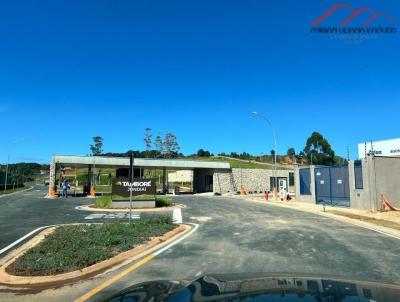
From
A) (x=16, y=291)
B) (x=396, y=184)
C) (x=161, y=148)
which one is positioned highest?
(x=161, y=148)

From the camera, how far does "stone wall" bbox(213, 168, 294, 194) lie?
55.3 m

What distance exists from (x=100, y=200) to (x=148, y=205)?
10.9 ft

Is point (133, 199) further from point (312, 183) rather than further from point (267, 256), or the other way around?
point (267, 256)

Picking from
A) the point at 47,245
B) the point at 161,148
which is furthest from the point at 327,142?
the point at 47,245

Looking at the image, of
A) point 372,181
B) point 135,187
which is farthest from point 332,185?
point 135,187

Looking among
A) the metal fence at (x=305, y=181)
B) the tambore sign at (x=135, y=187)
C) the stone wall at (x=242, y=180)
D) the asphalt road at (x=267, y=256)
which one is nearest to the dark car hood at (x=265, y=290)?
the asphalt road at (x=267, y=256)

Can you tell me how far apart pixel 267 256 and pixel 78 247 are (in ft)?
15.8

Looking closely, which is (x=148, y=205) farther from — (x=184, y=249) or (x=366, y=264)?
(x=366, y=264)

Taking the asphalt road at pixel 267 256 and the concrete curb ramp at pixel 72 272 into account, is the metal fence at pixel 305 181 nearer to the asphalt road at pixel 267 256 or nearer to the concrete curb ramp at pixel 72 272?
the asphalt road at pixel 267 256

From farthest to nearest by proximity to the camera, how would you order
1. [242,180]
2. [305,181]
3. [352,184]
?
[242,180] < [305,181] < [352,184]

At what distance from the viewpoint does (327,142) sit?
98.6 metres

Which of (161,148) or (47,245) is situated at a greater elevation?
(161,148)

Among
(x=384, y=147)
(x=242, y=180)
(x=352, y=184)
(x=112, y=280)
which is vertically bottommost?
(x=112, y=280)

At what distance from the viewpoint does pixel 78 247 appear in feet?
35.3
